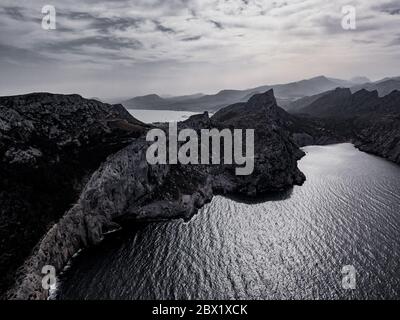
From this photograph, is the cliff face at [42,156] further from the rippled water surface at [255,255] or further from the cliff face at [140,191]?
the rippled water surface at [255,255]

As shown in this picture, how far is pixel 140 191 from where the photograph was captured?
328ft

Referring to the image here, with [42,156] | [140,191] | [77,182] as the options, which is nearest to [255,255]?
[140,191]

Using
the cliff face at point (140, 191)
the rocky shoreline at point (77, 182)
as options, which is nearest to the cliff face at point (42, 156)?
the rocky shoreline at point (77, 182)

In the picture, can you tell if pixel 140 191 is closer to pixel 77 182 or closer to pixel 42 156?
pixel 77 182

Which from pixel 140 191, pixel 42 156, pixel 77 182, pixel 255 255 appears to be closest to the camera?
pixel 255 255

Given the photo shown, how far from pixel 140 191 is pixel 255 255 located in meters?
42.2

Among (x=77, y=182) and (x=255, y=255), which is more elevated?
(x=77, y=182)

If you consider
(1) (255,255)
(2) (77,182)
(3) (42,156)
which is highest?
(3) (42,156)

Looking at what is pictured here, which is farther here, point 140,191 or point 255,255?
point 140,191

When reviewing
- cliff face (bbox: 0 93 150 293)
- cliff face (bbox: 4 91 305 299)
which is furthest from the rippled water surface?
cliff face (bbox: 0 93 150 293)

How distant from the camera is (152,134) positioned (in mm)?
112812

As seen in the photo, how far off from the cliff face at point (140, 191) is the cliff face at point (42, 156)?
2694 mm

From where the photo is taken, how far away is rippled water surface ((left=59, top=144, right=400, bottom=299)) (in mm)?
62906

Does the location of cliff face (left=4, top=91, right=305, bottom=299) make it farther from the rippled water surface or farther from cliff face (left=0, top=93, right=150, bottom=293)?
the rippled water surface
